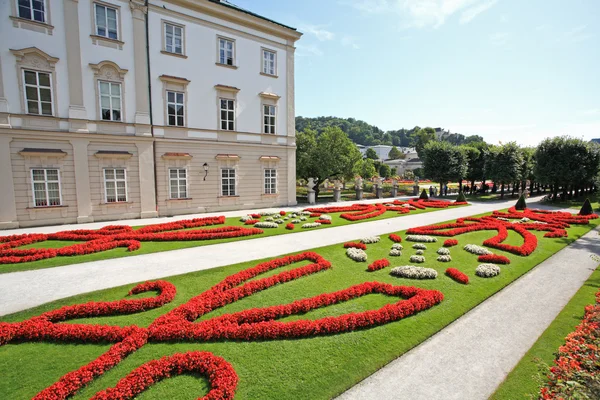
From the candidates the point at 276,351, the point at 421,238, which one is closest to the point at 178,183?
the point at 421,238

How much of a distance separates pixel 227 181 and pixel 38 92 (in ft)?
43.0

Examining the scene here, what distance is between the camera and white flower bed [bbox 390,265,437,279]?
10.0 metres

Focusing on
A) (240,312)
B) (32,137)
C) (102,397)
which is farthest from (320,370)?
(32,137)

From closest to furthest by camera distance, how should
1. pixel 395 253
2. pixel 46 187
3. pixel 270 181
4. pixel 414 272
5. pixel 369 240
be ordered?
pixel 414 272 → pixel 395 253 → pixel 369 240 → pixel 46 187 → pixel 270 181

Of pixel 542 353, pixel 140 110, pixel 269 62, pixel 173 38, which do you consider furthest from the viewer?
pixel 269 62

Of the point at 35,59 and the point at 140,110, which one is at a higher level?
the point at 35,59

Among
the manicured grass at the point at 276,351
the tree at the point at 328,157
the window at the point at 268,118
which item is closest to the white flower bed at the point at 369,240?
the manicured grass at the point at 276,351

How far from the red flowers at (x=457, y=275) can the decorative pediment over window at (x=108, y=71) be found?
22.9m

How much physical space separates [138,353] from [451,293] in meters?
8.34

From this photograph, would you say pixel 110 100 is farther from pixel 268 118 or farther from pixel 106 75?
pixel 268 118

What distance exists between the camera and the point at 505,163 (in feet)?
123

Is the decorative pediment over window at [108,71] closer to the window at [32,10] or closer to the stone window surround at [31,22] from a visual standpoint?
the stone window surround at [31,22]

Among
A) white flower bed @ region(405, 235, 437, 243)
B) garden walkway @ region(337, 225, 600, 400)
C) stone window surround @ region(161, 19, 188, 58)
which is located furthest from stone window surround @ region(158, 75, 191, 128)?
garden walkway @ region(337, 225, 600, 400)

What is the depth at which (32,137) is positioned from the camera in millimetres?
18016
